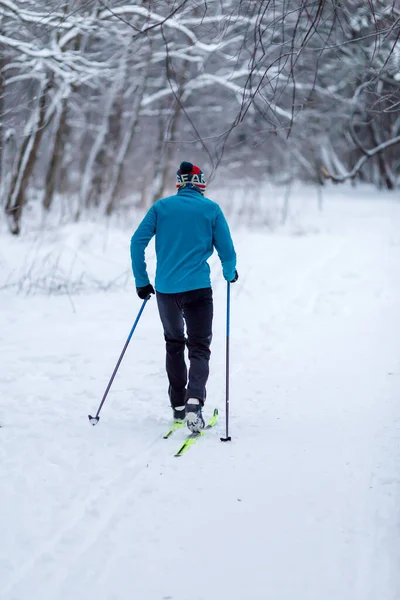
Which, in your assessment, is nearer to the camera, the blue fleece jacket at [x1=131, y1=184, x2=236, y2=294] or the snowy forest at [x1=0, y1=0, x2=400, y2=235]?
the blue fleece jacket at [x1=131, y1=184, x2=236, y2=294]

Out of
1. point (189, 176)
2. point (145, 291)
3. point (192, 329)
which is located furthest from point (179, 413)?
point (189, 176)

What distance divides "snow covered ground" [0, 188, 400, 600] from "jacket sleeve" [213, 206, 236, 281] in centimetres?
134

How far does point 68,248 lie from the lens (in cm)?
1130

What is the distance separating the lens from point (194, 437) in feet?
16.4

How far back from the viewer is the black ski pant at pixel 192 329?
16.8 feet

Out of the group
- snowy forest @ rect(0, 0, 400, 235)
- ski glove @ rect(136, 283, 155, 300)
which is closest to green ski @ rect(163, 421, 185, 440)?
ski glove @ rect(136, 283, 155, 300)

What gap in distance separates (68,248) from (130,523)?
8.22 metres

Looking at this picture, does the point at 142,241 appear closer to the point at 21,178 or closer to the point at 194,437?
the point at 194,437

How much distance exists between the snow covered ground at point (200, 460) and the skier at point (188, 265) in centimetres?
59

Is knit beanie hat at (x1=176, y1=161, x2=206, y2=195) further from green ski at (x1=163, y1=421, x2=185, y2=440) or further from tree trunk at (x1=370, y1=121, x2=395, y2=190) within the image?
tree trunk at (x1=370, y1=121, x2=395, y2=190)

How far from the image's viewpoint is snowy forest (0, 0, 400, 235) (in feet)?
17.8

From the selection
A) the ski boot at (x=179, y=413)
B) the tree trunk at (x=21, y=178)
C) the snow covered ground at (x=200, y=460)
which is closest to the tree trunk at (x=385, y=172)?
→ the tree trunk at (x=21, y=178)

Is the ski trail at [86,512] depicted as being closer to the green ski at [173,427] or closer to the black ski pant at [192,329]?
the green ski at [173,427]

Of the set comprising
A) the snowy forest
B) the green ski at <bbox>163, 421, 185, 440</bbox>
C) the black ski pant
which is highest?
the snowy forest
